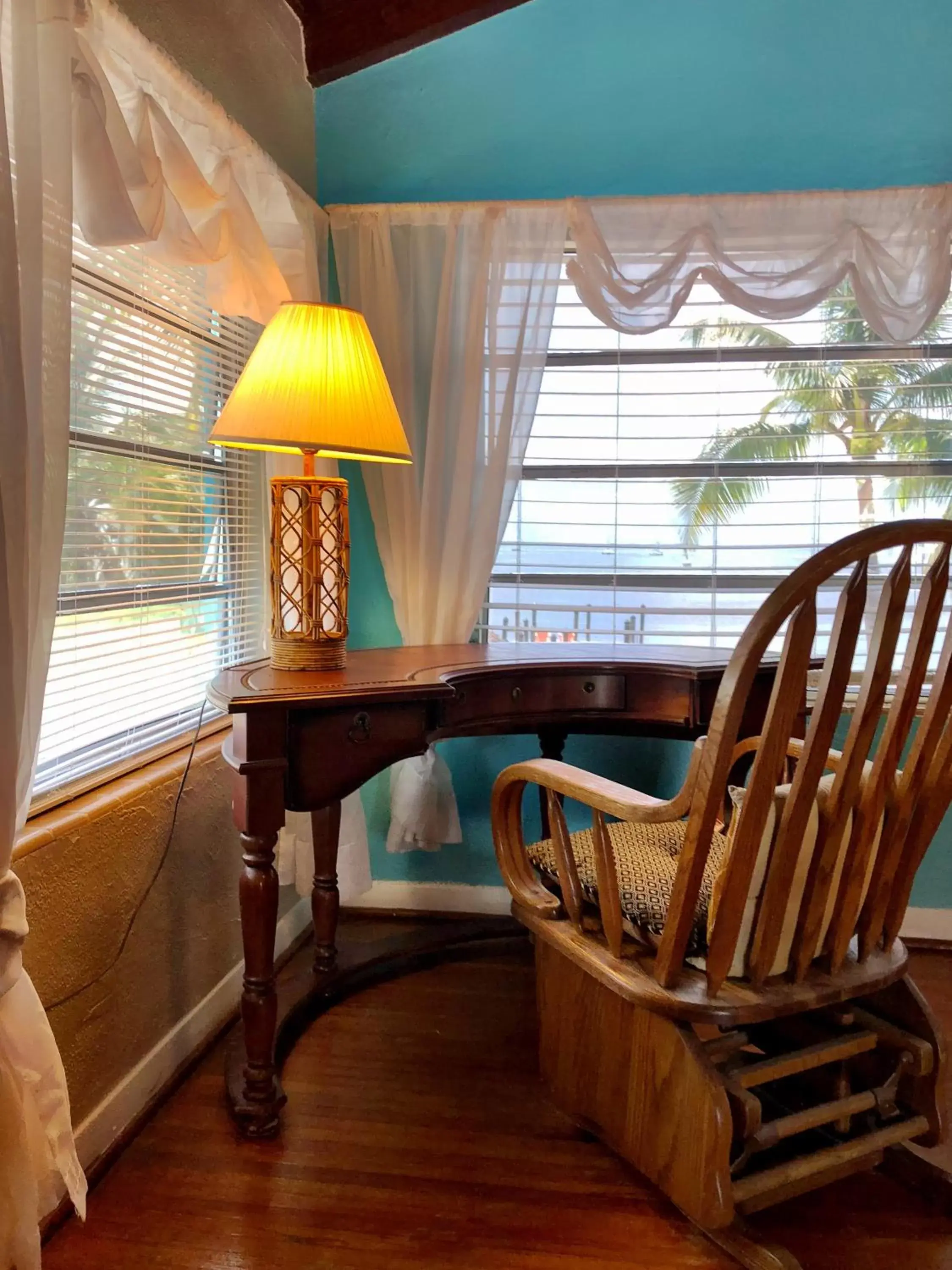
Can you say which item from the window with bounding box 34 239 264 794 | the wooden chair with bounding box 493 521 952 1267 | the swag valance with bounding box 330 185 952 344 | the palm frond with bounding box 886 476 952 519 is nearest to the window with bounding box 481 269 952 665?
the palm frond with bounding box 886 476 952 519

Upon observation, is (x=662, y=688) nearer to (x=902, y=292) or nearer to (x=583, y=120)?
(x=902, y=292)

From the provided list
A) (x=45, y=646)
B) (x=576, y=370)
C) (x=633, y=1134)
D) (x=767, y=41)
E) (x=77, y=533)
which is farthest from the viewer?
(x=576, y=370)

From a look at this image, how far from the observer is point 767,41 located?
237 centimetres

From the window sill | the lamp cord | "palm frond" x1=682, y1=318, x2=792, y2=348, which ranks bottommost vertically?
the lamp cord

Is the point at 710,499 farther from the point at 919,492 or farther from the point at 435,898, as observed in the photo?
the point at 435,898

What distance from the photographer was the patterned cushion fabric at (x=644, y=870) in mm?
1375

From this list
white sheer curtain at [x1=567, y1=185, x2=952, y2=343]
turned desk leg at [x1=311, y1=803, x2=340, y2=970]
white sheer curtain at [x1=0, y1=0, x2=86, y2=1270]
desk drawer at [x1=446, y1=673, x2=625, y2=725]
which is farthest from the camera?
white sheer curtain at [x1=567, y1=185, x2=952, y2=343]

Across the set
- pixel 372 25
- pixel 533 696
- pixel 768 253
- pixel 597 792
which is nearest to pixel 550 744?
pixel 533 696

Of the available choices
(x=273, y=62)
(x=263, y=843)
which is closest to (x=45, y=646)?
(x=263, y=843)

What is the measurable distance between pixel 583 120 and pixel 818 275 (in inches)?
30.3

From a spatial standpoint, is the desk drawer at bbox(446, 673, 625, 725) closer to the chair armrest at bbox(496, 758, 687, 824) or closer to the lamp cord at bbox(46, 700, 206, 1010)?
the chair armrest at bbox(496, 758, 687, 824)

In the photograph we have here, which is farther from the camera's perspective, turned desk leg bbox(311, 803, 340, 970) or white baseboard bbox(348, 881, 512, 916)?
white baseboard bbox(348, 881, 512, 916)

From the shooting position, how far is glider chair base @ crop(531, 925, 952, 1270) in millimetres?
1277

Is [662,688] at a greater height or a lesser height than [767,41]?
lesser
